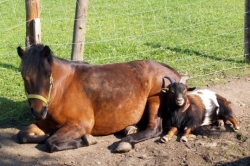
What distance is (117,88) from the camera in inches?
239

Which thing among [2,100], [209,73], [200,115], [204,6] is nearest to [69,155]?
[200,115]

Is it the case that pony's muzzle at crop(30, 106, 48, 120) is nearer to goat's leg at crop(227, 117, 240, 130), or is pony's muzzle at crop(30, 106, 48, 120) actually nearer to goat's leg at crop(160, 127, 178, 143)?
goat's leg at crop(160, 127, 178, 143)

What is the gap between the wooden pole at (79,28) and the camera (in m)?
7.24

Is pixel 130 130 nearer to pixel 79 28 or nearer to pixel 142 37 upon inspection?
pixel 79 28

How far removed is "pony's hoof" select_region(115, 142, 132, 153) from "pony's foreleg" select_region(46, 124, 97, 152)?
13.7 inches

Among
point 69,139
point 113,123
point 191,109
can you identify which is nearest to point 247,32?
point 191,109

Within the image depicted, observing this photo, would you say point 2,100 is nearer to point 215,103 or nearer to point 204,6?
point 215,103

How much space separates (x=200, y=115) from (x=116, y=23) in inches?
292

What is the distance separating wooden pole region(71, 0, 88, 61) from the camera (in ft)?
23.8

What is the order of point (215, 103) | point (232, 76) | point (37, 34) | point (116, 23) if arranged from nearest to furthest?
1. point (215, 103)
2. point (37, 34)
3. point (232, 76)
4. point (116, 23)

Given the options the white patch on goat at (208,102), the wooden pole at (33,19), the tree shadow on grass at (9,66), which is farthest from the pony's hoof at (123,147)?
the tree shadow on grass at (9,66)

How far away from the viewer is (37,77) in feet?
17.9

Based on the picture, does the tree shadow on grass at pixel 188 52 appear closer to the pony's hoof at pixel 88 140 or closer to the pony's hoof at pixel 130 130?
the pony's hoof at pixel 130 130

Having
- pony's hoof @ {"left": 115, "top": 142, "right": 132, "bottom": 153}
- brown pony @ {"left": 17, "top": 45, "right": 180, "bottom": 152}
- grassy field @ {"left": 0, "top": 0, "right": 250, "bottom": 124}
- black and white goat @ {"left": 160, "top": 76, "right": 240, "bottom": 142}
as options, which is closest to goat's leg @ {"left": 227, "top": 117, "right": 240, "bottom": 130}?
black and white goat @ {"left": 160, "top": 76, "right": 240, "bottom": 142}
